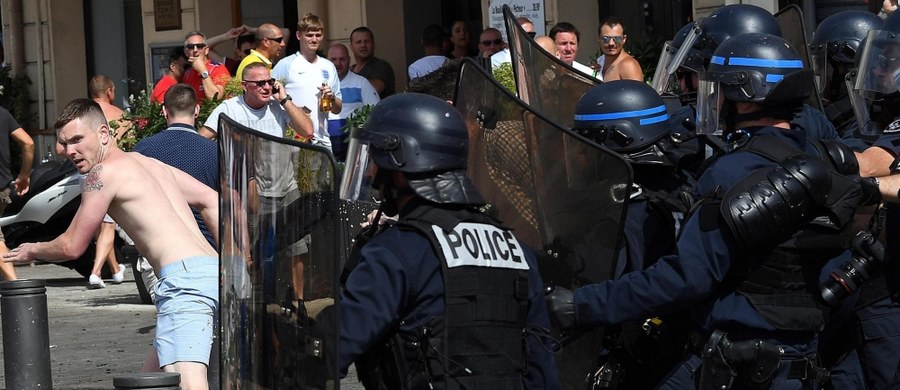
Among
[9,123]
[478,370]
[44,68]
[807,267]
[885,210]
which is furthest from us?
[44,68]

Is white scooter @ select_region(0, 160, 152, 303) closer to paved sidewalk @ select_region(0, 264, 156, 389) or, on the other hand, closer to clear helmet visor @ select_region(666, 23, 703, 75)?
paved sidewalk @ select_region(0, 264, 156, 389)

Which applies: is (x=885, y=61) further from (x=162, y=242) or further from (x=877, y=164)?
(x=162, y=242)

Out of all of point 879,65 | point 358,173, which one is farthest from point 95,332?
point 358,173

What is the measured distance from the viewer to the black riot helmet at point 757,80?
4191mm

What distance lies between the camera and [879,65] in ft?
16.0

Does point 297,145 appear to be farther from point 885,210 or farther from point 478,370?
point 885,210

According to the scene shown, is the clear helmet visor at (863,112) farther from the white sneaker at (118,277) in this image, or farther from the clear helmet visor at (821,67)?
the white sneaker at (118,277)

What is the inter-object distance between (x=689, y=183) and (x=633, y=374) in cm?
73

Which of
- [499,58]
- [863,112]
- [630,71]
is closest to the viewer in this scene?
[863,112]

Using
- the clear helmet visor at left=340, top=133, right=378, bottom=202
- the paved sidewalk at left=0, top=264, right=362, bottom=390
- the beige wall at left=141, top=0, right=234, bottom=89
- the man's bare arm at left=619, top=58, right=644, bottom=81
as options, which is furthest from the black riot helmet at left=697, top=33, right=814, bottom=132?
the beige wall at left=141, top=0, right=234, bottom=89

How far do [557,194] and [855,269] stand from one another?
3.03 feet

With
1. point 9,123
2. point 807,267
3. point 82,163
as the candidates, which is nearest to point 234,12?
point 9,123

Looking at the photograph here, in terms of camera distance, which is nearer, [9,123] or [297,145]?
[297,145]

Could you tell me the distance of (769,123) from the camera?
4219mm
